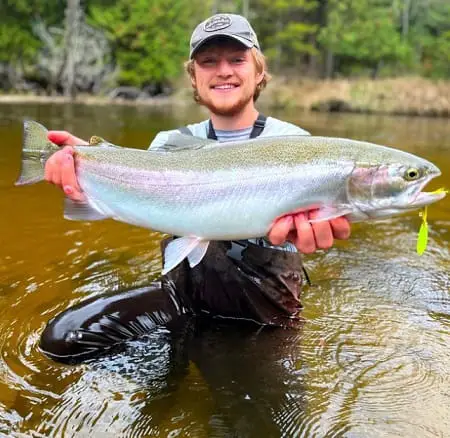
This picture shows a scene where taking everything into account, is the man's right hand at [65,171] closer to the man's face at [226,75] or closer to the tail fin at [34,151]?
the tail fin at [34,151]

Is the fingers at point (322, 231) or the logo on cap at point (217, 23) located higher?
the logo on cap at point (217, 23)

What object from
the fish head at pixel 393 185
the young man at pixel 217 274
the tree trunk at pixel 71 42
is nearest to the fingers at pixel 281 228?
the fish head at pixel 393 185

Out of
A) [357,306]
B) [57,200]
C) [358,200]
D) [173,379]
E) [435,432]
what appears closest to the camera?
[358,200]

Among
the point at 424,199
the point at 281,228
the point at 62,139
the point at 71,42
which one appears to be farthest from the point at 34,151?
the point at 71,42

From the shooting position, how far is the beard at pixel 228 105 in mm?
3314

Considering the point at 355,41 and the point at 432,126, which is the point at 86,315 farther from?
the point at 355,41

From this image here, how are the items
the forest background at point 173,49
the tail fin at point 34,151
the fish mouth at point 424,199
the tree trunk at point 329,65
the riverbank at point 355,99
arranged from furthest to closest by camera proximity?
the tree trunk at point 329,65
the forest background at point 173,49
the riverbank at point 355,99
the tail fin at point 34,151
the fish mouth at point 424,199

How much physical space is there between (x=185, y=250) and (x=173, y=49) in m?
31.9

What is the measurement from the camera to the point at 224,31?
3227 mm

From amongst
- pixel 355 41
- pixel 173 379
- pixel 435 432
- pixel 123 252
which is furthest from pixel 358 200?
pixel 355 41

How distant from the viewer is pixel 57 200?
23.3 ft

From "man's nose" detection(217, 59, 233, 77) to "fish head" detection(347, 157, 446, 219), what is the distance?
1.19m

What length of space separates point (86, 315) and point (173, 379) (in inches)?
25.1

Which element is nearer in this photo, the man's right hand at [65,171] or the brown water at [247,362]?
the brown water at [247,362]
